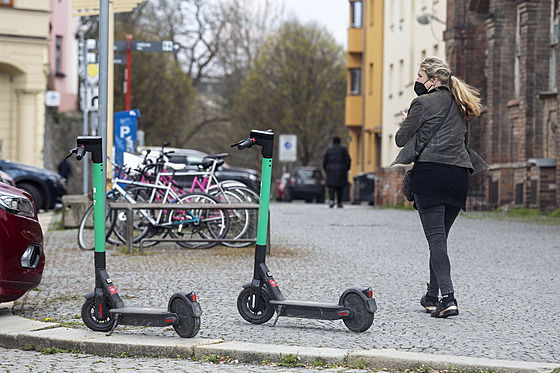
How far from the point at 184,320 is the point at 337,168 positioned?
24.7 meters

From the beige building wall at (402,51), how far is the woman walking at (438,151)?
3068cm

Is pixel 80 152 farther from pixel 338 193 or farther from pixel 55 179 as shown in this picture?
pixel 338 193

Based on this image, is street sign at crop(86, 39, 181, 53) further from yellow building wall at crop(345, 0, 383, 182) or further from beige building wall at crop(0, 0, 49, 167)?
yellow building wall at crop(345, 0, 383, 182)

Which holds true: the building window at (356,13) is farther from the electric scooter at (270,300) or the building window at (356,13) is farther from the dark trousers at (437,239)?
the electric scooter at (270,300)

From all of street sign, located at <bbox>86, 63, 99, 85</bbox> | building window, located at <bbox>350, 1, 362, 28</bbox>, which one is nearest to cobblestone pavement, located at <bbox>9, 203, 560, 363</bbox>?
street sign, located at <bbox>86, 63, 99, 85</bbox>

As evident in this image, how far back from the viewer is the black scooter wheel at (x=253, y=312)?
24.0ft

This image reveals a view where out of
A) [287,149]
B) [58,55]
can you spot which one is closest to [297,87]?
[287,149]

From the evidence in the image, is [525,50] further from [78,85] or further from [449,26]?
[78,85]

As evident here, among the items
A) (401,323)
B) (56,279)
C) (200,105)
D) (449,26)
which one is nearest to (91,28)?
(200,105)

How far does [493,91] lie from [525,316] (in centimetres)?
2266

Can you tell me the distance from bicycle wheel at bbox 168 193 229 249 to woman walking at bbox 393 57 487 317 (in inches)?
237

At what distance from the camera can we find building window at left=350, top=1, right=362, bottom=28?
191 feet

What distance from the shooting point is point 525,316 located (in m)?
7.89

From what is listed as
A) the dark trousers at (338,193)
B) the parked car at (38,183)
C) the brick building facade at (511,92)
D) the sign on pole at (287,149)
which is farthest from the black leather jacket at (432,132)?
the sign on pole at (287,149)
